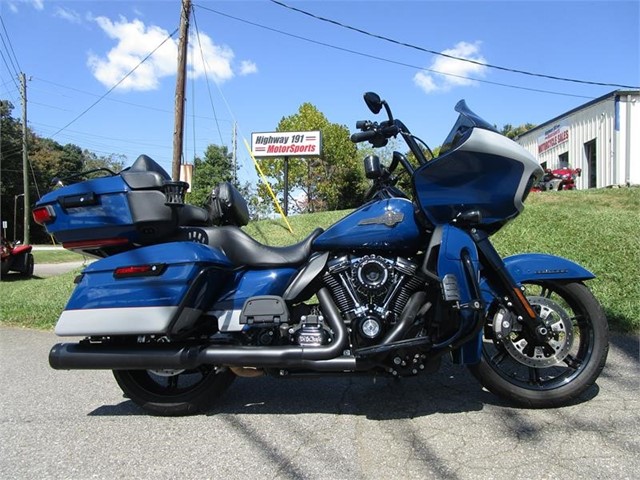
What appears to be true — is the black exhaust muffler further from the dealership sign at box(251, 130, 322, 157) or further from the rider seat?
the dealership sign at box(251, 130, 322, 157)

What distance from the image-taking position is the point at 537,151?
25.1 metres

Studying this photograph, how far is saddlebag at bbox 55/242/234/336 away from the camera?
10.6 feet

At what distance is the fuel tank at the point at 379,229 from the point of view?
10.9 ft

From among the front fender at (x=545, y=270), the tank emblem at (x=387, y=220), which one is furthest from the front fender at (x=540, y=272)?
the tank emblem at (x=387, y=220)

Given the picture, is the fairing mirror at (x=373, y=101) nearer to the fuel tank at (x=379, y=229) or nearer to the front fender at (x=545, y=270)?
the fuel tank at (x=379, y=229)

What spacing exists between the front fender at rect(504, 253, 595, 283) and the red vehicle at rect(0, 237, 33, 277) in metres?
13.7

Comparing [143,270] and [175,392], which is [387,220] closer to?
[143,270]

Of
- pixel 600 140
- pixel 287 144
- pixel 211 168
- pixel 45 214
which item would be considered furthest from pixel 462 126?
pixel 211 168

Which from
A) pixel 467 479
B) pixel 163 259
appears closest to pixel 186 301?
pixel 163 259

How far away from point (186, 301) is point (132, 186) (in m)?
0.84

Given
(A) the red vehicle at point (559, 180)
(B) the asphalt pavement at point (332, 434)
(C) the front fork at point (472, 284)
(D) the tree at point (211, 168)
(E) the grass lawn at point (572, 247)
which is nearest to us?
(B) the asphalt pavement at point (332, 434)

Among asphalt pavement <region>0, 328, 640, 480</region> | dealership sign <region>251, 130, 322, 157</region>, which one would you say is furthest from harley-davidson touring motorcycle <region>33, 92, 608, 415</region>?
dealership sign <region>251, 130, 322, 157</region>

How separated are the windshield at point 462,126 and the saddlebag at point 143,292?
172cm

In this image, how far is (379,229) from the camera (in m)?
3.31
